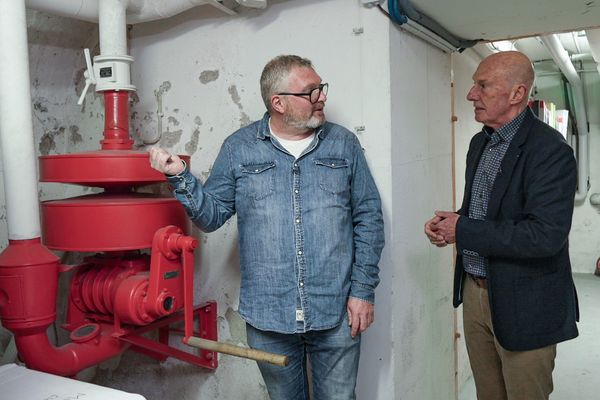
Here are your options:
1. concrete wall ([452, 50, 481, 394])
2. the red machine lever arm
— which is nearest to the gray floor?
concrete wall ([452, 50, 481, 394])

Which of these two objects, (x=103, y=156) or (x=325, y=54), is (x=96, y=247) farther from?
(x=325, y=54)

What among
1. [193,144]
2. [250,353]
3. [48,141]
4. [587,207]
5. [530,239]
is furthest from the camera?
[587,207]

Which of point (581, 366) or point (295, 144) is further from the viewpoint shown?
point (581, 366)

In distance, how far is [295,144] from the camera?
152 centimetres

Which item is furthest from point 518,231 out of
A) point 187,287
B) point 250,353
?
point 187,287

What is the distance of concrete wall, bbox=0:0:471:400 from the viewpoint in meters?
1.69

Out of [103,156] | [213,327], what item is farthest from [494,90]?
[213,327]

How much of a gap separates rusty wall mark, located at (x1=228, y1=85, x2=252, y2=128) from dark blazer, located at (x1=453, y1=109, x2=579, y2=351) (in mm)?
868

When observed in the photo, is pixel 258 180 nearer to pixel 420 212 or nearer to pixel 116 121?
pixel 116 121

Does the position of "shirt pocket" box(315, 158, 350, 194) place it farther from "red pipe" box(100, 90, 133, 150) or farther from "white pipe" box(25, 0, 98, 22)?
"white pipe" box(25, 0, 98, 22)

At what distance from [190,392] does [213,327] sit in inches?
12.9

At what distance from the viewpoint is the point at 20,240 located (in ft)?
4.70

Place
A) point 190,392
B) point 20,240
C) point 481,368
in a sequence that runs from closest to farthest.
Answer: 1. point 20,240
2. point 481,368
3. point 190,392

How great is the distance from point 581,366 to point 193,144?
2507mm
